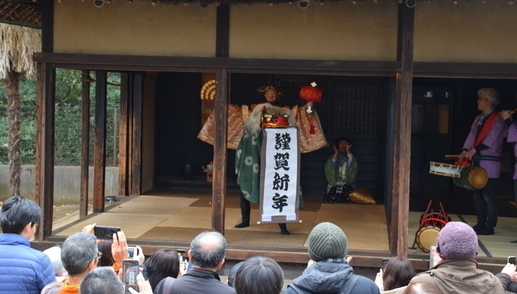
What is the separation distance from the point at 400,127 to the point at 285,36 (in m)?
1.53

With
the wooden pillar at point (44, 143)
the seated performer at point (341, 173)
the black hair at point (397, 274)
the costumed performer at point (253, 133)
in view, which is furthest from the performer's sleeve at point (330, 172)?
the black hair at point (397, 274)

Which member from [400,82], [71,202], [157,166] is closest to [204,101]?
[157,166]

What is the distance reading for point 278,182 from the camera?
7223mm

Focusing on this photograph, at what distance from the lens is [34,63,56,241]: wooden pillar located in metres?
6.71

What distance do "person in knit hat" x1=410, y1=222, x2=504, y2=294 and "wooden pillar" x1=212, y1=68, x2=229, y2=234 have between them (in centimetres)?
371

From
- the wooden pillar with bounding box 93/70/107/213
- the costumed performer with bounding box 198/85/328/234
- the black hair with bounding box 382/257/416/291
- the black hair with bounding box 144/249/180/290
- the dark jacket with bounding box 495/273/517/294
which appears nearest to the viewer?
the dark jacket with bounding box 495/273/517/294

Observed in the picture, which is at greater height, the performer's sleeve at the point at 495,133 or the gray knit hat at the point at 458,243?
the performer's sleeve at the point at 495,133

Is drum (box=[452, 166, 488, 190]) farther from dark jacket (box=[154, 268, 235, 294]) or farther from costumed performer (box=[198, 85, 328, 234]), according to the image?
dark jacket (box=[154, 268, 235, 294])

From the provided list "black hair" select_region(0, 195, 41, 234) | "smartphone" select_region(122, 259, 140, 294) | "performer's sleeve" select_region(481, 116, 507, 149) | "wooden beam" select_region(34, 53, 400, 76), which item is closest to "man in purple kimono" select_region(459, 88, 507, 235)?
"performer's sleeve" select_region(481, 116, 507, 149)

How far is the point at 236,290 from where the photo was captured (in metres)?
3.05

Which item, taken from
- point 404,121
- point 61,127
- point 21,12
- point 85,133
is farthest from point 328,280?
point 61,127

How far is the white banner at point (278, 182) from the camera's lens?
7211mm

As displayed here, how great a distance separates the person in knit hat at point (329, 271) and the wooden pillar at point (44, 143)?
442cm

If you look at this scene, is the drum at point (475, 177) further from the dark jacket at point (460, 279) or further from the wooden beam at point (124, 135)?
the wooden beam at point (124, 135)
